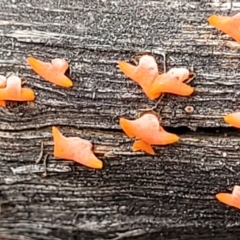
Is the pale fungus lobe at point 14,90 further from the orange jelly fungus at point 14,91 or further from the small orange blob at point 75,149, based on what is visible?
the small orange blob at point 75,149

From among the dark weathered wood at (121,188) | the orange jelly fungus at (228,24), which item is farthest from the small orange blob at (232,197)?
the orange jelly fungus at (228,24)

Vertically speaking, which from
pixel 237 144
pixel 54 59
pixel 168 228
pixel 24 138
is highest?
pixel 54 59

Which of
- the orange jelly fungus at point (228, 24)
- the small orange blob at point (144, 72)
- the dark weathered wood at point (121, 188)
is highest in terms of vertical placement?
the orange jelly fungus at point (228, 24)

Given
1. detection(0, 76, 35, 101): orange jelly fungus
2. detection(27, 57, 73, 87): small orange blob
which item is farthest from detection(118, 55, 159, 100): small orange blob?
detection(0, 76, 35, 101): orange jelly fungus

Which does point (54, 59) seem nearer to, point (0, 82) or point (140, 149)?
point (0, 82)

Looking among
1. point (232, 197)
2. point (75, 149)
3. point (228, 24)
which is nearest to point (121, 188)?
point (75, 149)

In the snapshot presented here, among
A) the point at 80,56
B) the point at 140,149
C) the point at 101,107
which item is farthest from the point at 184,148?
the point at 80,56

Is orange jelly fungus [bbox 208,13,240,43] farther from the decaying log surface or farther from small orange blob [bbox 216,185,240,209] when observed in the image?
small orange blob [bbox 216,185,240,209]
